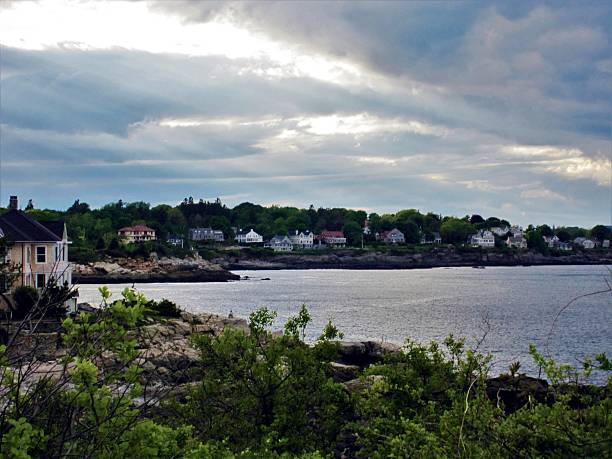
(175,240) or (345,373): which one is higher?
(175,240)

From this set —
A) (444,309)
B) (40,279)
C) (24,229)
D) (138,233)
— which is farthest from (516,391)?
(138,233)

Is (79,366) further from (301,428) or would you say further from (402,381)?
(402,381)

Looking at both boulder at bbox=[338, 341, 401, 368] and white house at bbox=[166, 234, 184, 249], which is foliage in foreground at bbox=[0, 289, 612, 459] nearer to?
boulder at bbox=[338, 341, 401, 368]

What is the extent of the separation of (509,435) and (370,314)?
58.3 m

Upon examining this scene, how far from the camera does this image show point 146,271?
123 meters

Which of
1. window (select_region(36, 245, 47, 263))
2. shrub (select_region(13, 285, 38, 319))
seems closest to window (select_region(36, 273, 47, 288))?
window (select_region(36, 245, 47, 263))

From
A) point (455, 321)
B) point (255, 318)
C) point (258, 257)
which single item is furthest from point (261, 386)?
point (258, 257)

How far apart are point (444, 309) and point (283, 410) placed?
62.5 m

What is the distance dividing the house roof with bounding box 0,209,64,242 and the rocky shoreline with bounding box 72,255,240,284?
63018mm

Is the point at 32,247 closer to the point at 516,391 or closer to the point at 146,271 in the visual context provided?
the point at 516,391

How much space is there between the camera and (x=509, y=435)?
10070 mm

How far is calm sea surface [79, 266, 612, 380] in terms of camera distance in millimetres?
50406

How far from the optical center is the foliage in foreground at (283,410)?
7.07 m

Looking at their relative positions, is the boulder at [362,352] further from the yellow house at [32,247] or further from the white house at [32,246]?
the yellow house at [32,247]
